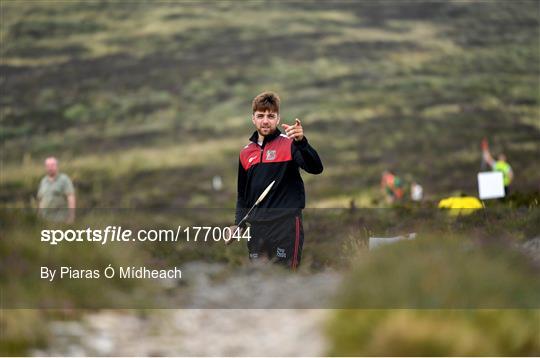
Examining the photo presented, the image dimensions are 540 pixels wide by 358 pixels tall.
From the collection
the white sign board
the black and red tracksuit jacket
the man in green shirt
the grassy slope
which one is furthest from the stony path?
the grassy slope

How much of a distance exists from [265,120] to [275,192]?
512 mm

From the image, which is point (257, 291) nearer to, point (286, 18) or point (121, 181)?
point (121, 181)

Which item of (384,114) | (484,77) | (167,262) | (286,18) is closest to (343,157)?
(384,114)

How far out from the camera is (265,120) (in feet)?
20.4

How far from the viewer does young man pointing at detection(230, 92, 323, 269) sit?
20.3 feet

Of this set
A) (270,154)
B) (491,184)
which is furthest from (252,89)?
(270,154)

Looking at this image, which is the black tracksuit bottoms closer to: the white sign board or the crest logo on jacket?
the crest logo on jacket

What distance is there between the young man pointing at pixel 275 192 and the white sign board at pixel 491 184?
808 cm

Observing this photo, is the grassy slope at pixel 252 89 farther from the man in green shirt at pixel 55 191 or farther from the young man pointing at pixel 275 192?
the young man pointing at pixel 275 192

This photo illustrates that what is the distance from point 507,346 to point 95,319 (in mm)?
2328

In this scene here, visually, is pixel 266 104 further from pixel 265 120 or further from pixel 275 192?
pixel 275 192

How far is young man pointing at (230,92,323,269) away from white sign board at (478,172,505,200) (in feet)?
26.5

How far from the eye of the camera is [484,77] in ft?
204

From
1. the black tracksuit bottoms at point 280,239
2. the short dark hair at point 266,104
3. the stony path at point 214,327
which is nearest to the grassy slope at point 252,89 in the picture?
the black tracksuit bottoms at point 280,239
